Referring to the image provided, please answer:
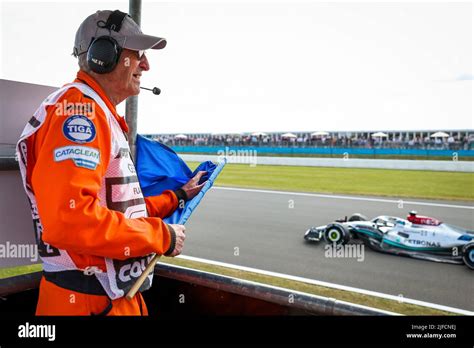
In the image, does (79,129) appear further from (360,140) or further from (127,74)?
(360,140)

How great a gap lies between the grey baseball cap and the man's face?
4 cm

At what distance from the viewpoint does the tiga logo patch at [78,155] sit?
1193 mm

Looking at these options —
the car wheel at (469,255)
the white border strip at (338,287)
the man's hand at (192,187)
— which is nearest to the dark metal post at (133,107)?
the man's hand at (192,187)

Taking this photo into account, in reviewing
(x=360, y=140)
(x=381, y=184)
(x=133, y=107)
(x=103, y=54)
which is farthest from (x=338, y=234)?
(x=360, y=140)

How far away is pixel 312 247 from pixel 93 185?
217 inches

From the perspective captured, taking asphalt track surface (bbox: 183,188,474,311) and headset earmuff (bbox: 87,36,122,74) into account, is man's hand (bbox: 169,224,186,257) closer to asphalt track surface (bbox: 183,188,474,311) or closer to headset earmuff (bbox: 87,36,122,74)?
headset earmuff (bbox: 87,36,122,74)

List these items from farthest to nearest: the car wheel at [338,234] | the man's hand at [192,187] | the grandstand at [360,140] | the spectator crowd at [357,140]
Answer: the grandstand at [360,140] → the spectator crowd at [357,140] → the car wheel at [338,234] → the man's hand at [192,187]

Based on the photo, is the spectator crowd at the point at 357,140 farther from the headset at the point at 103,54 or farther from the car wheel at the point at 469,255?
the headset at the point at 103,54

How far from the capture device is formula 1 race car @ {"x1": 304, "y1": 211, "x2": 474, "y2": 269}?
560cm

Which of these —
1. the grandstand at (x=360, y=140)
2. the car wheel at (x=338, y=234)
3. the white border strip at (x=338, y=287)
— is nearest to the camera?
the white border strip at (x=338, y=287)

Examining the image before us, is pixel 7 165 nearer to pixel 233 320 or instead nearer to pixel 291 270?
pixel 233 320

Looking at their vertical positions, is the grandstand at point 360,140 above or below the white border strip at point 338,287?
above

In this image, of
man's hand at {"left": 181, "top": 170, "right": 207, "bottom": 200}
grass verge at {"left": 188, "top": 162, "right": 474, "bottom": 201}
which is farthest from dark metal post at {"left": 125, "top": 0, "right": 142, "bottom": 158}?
grass verge at {"left": 188, "top": 162, "right": 474, "bottom": 201}

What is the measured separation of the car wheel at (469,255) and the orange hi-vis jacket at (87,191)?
203 inches
